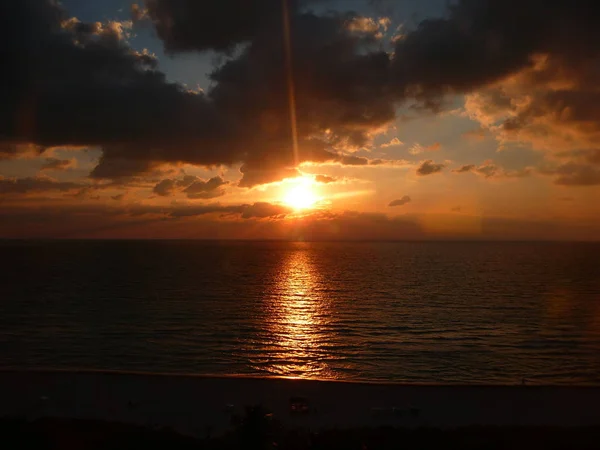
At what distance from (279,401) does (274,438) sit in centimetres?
501

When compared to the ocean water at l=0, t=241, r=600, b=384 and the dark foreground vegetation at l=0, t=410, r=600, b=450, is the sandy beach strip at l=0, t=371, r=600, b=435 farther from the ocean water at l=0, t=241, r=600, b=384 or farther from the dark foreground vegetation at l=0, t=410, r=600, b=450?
the ocean water at l=0, t=241, r=600, b=384

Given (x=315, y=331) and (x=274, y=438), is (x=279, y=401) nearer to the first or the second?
(x=274, y=438)

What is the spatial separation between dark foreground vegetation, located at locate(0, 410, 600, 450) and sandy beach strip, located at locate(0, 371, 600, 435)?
1.93m

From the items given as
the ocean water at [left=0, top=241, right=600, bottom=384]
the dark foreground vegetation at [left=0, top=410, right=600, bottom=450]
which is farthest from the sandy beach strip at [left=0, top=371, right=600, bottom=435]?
the ocean water at [left=0, top=241, right=600, bottom=384]

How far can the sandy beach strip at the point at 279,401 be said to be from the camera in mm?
17511

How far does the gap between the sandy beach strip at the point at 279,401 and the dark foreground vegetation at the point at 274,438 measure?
76.0 inches

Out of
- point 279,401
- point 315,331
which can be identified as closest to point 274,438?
point 279,401

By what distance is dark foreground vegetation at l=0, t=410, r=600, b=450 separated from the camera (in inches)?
504

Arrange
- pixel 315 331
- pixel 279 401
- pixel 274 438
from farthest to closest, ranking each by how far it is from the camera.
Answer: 1. pixel 315 331
2. pixel 279 401
3. pixel 274 438

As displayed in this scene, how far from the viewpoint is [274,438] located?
45.8ft

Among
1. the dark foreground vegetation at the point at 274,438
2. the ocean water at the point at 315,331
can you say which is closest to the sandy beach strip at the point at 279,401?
the dark foreground vegetation at the point at 274,438

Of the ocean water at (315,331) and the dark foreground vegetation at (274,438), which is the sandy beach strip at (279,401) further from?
the ocean water at (315,331)

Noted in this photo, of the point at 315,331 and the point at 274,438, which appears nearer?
the point at 274,438

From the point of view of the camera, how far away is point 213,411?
18.0 m
